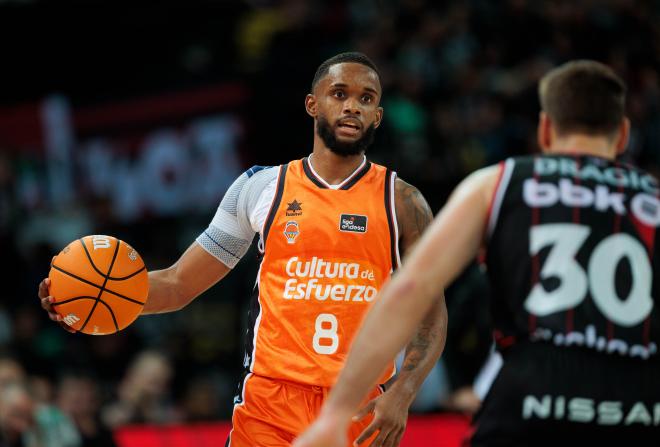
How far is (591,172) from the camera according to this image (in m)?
4.15

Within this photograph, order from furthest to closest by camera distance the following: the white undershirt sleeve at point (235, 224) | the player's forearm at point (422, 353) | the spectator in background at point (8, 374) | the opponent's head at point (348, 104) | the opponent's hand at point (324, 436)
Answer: the spectator in background at point (8, 374) < the white undershirt sleeve at point (235, 224) < the opponent's head at point (348, 104) < the player's forearm at point (422, 353) < the opponent's hand at point (324, 436)

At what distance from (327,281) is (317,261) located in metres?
0.13

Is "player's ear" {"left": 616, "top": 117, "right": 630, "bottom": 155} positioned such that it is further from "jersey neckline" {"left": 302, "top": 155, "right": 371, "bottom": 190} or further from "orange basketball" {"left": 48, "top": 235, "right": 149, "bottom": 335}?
"orange basketball" {"left": 48, "top": 235, "right": 149, "bottom": 335}

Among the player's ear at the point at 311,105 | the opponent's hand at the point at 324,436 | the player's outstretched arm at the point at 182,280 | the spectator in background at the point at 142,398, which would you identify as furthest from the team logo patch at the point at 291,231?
the spectator in background at the point at 142,398

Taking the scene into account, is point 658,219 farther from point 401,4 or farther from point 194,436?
point 401,4

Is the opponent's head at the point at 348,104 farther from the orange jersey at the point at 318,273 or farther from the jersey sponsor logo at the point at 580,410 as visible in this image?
the jersey sponsor logo at the point at 580,410

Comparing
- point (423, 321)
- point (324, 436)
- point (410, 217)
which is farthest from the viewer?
point (410, 217)

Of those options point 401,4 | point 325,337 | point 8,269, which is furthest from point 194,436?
point 401,4

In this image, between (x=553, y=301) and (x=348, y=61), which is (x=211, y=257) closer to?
(x=348, y=61)

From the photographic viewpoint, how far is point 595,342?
3.98 meters

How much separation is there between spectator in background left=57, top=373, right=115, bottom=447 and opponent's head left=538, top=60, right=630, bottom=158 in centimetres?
695

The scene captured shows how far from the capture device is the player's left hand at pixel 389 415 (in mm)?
5516

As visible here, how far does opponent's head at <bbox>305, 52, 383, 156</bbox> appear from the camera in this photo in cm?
643

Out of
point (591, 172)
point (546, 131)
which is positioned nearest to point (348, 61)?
point (546, 131)
